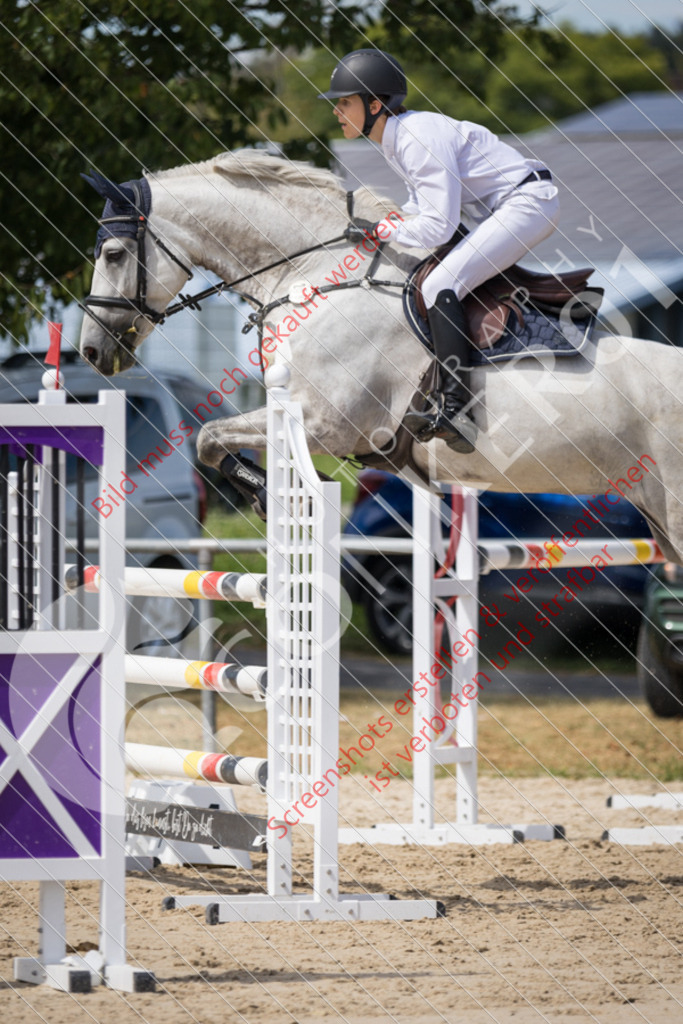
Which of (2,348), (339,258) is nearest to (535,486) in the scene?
(339,258)

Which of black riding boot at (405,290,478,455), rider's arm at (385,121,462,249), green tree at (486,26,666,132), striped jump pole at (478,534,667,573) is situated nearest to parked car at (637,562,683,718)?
striped jump pole at (478,534,667,573)

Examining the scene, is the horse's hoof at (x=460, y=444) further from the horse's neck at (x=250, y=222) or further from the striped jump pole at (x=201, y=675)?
the striped jump pole at (x=201, y=675)

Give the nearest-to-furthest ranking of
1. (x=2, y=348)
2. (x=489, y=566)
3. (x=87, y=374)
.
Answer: (x=489, y=566) < (x=2, y=348) < (x=87, y=374)

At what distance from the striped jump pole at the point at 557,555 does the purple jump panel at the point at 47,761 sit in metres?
2.40

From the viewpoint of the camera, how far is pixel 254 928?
376 centimetres

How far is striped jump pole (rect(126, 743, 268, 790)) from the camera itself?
4.05 m

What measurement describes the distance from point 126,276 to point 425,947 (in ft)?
8.12

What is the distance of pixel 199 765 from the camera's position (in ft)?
14.1

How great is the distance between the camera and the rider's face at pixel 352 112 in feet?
14.3

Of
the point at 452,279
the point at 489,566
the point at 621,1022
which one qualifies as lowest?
→ the point at 621,1022

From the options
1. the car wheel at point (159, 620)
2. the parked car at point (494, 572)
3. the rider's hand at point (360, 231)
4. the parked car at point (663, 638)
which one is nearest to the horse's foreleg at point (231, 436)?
the rider's hand at point (360, 231)

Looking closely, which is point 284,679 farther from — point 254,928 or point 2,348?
point 2,348

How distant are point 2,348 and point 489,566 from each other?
→ 397 centimetres

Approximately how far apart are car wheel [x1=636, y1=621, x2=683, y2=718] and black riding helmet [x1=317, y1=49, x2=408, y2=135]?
3697 mm
